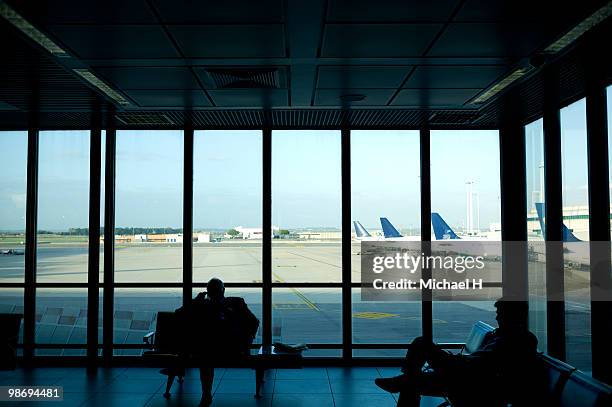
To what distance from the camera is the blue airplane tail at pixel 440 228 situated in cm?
752

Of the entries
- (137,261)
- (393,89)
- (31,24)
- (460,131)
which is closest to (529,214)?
(460,131)

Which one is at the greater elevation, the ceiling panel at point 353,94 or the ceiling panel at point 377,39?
the ceiling panel at point 377,39

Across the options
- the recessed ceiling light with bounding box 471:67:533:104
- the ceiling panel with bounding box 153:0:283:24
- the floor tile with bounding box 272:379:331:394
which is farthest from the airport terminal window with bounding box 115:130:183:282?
the recessed ceiling light with bounding box 471:67:533:104

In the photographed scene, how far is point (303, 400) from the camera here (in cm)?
580

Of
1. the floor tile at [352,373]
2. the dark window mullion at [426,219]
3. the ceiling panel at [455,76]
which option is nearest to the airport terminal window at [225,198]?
the floor tile at [352,373]

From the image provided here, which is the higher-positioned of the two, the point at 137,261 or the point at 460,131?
the point at 460,131

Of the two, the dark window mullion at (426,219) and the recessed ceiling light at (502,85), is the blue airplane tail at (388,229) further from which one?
the recessed ceiling light at (502,85)

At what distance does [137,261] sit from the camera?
24.3 ft

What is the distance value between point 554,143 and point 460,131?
1759 mm

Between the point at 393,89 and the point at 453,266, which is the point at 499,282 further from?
the point at 393,89

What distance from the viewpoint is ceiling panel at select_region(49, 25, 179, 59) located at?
3766 mm

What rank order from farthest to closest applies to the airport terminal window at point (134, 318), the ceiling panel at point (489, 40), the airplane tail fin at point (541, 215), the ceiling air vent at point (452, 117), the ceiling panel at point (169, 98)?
1. the airport terminal window at point (134, 318)
2. the ceiling air vent at point (452, 117)
3. the airplane tail fin at point (541, 215)
4. the ceiling panel at point (169, 98)
5. the ceiling panel at point (489, 40)

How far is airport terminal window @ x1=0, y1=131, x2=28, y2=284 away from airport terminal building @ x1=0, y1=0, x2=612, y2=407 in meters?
0.03

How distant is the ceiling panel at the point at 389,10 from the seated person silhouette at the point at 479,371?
3.08 metres
